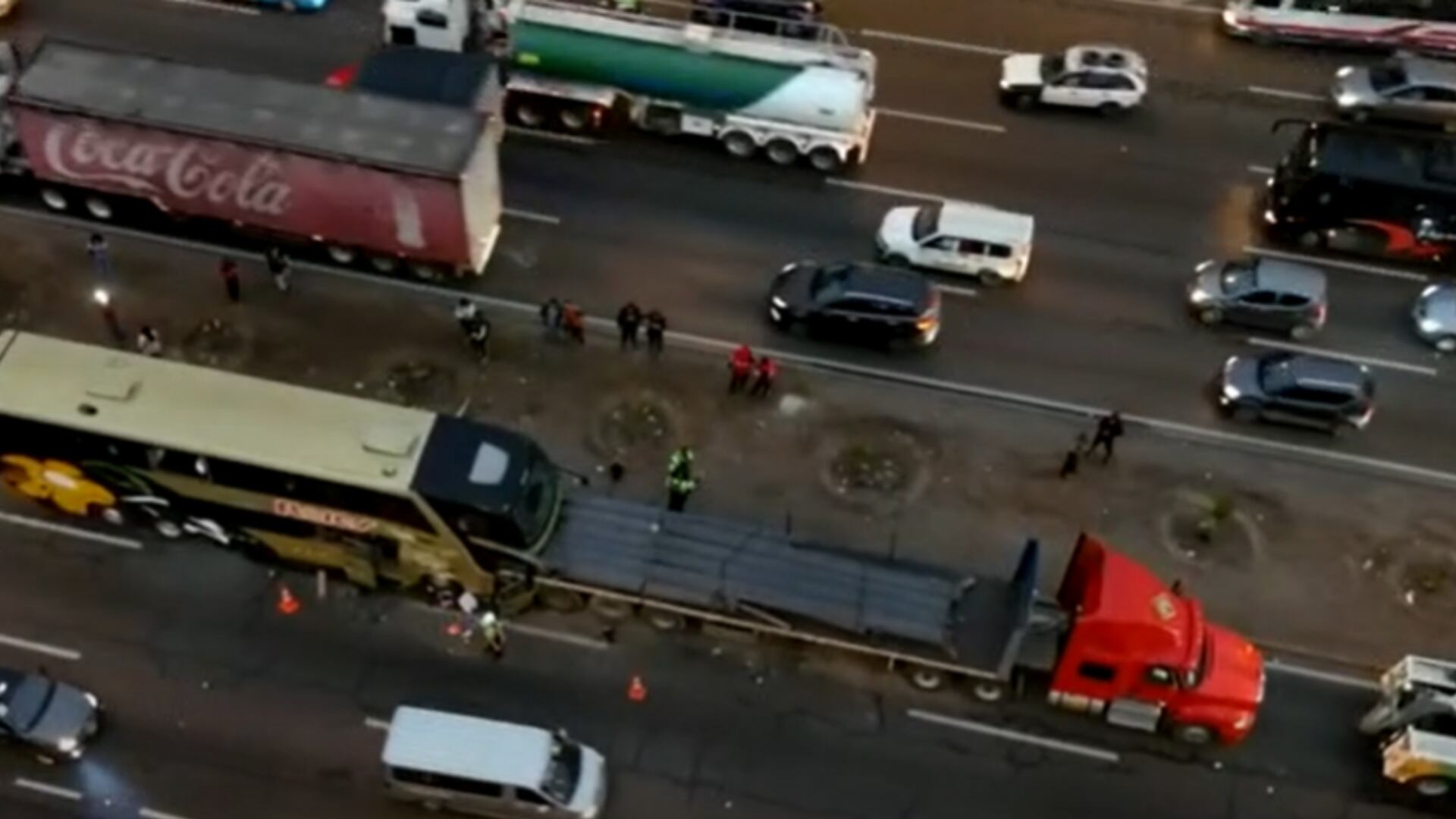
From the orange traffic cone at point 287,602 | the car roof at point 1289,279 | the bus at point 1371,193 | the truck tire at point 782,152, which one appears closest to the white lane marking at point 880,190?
the truck tire at point 782,152

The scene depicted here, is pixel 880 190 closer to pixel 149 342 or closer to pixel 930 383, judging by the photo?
pixel 930 383

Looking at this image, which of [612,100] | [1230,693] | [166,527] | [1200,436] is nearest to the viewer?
[1230,693]

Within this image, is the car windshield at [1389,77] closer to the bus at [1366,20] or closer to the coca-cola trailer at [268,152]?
the bus at [1366,20]

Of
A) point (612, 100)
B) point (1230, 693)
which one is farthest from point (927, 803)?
point (612, 100)

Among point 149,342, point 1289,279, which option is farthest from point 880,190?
point 149,342

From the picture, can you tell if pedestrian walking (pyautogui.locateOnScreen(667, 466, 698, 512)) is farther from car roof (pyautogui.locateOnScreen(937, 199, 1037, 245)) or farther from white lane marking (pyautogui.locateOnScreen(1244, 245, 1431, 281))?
white lane marking (pyautogui.locateOnScreen(1244, 245, 1431, 281))

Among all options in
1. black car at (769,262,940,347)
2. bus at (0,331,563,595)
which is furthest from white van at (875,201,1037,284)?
bus at (0,331,563,595)

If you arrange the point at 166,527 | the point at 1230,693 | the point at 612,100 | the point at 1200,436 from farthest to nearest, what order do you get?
the point at 612,100, the point at 1200,436, the point at 166,527, the point at 1230,693

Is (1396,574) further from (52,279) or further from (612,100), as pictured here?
(52,279)
